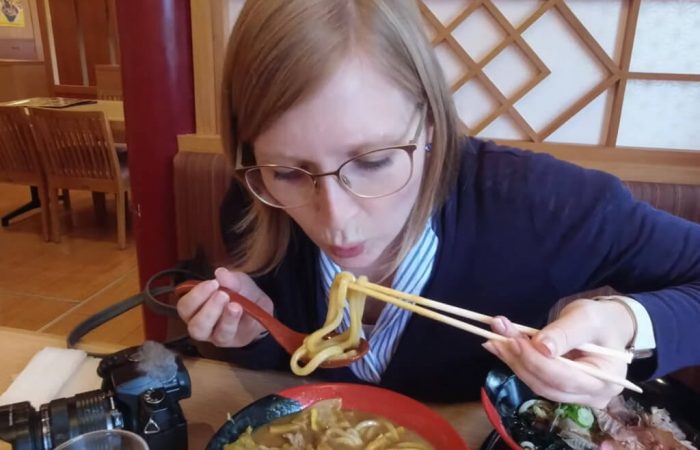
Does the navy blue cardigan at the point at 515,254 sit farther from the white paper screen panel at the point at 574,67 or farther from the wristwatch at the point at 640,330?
the white paper screen panel at the point at 574,67

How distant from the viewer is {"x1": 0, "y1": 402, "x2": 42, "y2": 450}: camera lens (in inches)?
26.0

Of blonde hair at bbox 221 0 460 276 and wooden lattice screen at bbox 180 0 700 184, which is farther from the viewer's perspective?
wooden lattice screen at bbox 180 0 700 184

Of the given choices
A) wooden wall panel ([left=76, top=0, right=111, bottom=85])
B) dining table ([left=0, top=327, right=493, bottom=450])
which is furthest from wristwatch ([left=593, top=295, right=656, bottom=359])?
wooden wall panel ([left=76, top=0, right=111, bottom=85])

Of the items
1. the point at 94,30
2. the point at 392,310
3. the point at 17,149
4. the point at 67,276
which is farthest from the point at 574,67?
the point at 94,30

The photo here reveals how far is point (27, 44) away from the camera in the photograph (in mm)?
7852

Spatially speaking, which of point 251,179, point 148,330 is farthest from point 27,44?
point 251,179

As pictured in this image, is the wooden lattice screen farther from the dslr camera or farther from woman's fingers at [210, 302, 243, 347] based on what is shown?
the dslr camera

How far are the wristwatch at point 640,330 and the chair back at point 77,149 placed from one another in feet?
10.9

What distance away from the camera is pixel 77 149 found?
12.1 ft

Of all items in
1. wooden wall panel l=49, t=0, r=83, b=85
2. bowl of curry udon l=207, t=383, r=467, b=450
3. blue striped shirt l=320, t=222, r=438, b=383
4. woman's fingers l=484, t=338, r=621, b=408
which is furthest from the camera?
wooden wall panel l=49, t=0, r=83, b=85

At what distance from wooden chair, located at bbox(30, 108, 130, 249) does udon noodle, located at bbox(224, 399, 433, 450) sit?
314cm

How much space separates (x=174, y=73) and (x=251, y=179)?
0.94 metres

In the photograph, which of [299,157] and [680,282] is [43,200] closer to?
[299,157]

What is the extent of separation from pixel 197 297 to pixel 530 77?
1256 millimetres
